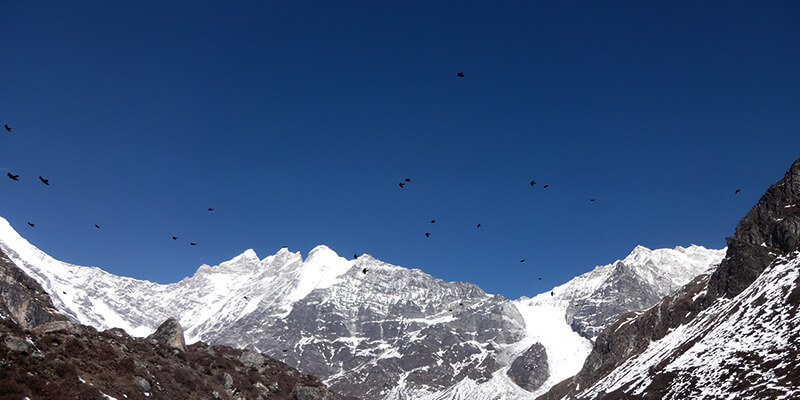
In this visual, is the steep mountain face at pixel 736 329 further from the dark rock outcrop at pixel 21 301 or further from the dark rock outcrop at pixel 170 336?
the dark rock outcrop at pixel 21 301

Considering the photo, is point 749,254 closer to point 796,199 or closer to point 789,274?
point 796,199

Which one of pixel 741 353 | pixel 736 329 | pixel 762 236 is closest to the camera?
pixel 741 353

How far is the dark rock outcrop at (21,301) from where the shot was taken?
11106 centimetres

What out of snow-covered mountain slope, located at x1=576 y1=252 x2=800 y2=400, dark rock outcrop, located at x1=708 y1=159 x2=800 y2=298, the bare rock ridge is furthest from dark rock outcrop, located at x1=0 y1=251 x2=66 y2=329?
dark rock outcrop, located at x1=708 y1=159 x2=800 y2=298

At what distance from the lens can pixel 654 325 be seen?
157875 mm

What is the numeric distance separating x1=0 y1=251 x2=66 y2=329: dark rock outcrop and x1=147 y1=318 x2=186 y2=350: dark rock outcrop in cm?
5338

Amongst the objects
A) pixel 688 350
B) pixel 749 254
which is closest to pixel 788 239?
pixel 749 254

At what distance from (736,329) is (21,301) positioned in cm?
13905

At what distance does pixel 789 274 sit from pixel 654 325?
69930mm

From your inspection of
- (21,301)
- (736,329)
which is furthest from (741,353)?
(21,301)

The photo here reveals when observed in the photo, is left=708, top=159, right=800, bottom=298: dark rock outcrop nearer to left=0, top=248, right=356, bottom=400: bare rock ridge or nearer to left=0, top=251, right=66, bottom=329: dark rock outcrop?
left=0, top=248, right=356, bottom=400: bare rock ridge

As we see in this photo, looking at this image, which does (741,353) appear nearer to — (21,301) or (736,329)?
(736,329)

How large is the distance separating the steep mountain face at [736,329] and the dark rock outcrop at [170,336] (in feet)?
225

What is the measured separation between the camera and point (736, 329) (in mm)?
88188
